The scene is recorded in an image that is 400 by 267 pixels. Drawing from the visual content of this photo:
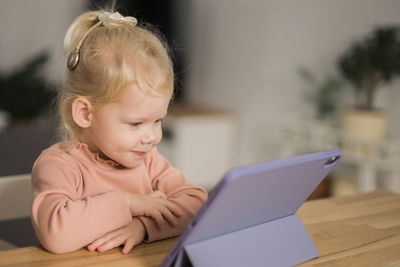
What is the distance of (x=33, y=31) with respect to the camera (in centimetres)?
386

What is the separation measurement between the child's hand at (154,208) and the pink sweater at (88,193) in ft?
0.03

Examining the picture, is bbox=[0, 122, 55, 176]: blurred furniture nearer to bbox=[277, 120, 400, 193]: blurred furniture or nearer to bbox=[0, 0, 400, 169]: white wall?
bbox=[277, 120, 400, 193]: blurred furniture

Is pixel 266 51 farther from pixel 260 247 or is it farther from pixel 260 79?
pixel 260 247

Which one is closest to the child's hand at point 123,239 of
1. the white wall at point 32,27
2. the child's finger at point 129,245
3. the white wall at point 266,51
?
the child's finger at point 129,245

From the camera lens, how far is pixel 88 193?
31.7 inches

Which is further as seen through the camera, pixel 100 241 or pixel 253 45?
pixel 253 45

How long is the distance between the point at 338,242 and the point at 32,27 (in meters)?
3.55

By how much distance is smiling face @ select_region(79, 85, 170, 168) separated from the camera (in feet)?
2.53

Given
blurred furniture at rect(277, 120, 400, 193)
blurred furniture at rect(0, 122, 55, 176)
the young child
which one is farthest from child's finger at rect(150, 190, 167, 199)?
blurred furniture at rect(277, 120, 400, 193)

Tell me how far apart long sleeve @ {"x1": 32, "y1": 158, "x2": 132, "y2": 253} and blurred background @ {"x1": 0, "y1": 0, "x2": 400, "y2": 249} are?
176 cm

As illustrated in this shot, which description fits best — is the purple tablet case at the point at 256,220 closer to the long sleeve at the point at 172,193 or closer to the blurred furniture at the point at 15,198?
the long sleeve at the point at 172,193

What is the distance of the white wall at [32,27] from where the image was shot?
12.4 ft

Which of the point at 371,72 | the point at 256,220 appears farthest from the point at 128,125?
the point at 371,72

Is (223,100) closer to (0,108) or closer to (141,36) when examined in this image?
(0,108)
